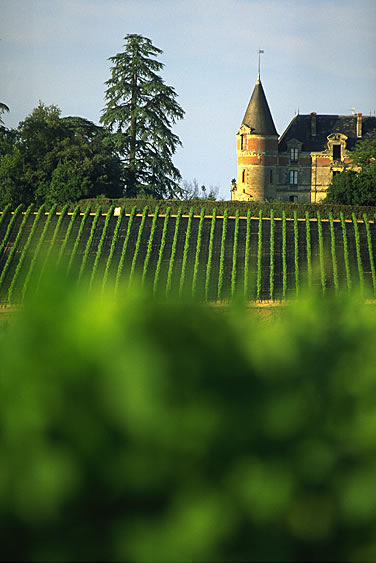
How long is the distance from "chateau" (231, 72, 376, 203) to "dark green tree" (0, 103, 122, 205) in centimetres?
1145

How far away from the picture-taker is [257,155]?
43219mm

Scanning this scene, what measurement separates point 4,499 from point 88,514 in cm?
12

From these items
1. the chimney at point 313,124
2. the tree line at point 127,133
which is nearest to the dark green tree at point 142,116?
the tree line at point 127,133

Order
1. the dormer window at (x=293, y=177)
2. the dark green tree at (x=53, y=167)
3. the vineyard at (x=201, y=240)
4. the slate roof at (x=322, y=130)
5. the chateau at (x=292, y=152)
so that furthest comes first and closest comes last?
the slate roof at (x=322, y=130) < the dormer window at (x=293, y=177) < the chateau at (x=292, y=152) < the dark green tree at (x=53, y=167) < the vineyard at (x=201, y=240)

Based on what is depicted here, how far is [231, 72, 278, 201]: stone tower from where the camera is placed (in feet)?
141

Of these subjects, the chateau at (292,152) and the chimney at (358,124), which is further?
the chimney at (358,124)

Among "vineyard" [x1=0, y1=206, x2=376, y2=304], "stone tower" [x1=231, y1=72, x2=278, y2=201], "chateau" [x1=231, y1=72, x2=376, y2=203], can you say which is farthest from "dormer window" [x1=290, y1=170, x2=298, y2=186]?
"vineyard" [x1=0, y1=206, x2=376, y2=304]

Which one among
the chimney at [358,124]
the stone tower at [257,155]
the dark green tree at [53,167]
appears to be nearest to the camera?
the dark green tree at [53,167]

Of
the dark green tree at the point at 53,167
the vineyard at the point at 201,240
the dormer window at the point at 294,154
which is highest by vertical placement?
the dormer window at the point at 294,154

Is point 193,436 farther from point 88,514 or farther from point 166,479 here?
point 88,514

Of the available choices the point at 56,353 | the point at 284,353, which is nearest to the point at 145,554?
the point at 56,353

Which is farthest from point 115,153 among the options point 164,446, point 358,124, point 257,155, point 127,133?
point 164,446

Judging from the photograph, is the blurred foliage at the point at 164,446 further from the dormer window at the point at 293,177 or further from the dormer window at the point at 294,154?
the dormer window at the point at 294,154

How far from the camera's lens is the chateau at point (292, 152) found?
1698 inches
